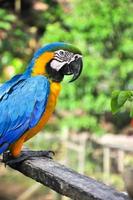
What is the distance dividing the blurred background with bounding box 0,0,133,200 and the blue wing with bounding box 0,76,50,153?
3.54 meters

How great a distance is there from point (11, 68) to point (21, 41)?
0.38 metres

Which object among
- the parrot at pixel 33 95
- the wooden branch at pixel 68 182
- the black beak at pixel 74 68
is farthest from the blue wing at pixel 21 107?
the wooden branch at pixel 68 182

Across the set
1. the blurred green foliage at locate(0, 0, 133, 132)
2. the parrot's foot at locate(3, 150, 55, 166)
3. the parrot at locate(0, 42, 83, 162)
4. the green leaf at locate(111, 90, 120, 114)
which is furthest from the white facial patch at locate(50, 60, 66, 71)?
the blurred green foliage at locate(0, 0, 133, 132)

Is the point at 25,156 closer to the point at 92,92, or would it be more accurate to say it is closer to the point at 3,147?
the point at 3,147

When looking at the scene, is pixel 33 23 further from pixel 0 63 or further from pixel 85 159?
pixel 85 159

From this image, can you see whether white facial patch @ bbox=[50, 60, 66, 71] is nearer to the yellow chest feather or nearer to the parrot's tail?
the yellow chest feather

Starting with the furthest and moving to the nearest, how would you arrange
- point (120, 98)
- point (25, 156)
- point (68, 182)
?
1. point (25, 156)
2. point (68, 182)
3. point (120, 98)

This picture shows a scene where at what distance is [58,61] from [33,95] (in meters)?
0.16

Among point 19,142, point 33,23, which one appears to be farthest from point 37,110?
point 33,23

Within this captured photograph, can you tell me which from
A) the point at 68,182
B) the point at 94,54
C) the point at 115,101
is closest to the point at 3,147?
the point at 68,182

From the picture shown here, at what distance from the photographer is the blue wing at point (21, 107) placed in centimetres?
243

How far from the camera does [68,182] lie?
1.72m

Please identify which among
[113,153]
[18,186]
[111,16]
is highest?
[111,16]

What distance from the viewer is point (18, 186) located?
691 cm
